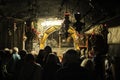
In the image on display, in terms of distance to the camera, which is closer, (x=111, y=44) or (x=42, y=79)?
(x=42, y=79)

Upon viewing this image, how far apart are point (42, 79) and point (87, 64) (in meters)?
1.10

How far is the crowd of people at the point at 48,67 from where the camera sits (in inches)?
230

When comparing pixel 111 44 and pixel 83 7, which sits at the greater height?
pixel 83 7

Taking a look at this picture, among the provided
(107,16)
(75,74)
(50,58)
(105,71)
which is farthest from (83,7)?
(75,74)

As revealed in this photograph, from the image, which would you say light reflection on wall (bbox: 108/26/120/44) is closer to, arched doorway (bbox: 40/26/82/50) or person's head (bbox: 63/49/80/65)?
person's head (bbox: 63/49/80/65)

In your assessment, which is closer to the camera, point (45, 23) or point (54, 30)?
point (54, 30)

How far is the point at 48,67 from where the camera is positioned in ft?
26.3

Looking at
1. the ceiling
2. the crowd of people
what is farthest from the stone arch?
the crowd of people

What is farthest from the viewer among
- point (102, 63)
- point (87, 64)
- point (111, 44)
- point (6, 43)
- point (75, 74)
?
point (6, 43)

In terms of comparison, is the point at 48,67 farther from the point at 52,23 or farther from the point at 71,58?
the point at 52,23

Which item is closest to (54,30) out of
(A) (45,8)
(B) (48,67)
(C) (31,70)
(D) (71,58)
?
(A) (45,8)

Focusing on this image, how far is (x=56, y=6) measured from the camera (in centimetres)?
1945

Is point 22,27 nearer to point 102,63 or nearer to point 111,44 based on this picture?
point 111,44

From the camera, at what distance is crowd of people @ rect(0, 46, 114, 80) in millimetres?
5844
